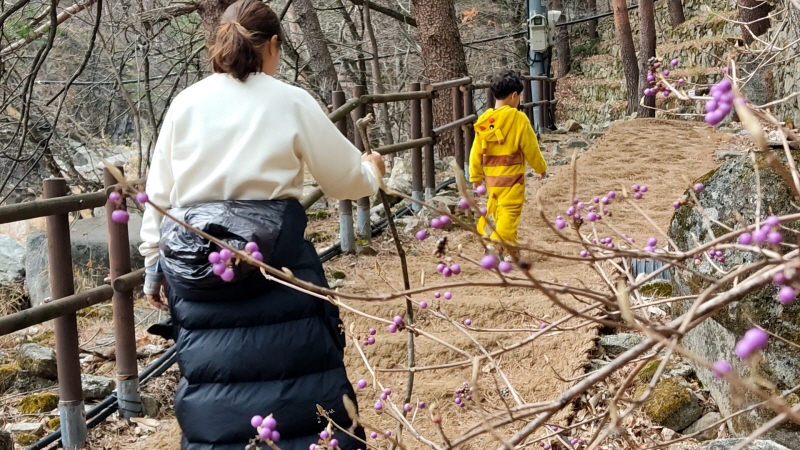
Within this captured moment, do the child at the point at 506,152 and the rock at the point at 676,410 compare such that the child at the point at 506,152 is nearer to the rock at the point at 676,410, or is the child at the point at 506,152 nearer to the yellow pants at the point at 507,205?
the yellow pants at the point at 507,205

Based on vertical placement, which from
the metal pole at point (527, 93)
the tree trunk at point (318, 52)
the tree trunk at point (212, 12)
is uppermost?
the tree trunk at point (318, 52)

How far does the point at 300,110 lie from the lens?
213cm

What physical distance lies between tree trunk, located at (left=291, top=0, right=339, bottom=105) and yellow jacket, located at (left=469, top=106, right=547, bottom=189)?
5.19 metres

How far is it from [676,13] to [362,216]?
17.9 meters

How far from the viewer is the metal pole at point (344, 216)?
5336 millimetres

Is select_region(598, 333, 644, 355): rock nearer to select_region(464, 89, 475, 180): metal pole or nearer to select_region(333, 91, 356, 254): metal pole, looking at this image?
select_region(333, 91, 356, 254): metal pole

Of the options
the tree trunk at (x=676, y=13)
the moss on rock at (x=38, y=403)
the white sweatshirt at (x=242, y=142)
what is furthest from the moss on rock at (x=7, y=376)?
the tree trunk at (x=676, y=13)

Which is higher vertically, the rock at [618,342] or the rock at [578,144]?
the rock at [578,144]

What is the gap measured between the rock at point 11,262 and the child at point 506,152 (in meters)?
4.95

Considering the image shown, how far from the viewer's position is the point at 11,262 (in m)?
8.12

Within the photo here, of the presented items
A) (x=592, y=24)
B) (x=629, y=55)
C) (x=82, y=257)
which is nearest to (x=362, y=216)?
(x=82, y=257)

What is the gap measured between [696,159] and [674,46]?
1171cm

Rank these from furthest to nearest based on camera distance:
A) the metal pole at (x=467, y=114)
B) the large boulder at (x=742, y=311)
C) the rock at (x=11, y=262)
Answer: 1. the metal pole at (x=467, y=114)
2. the rock at (x=11, y=262)
3. the large boulder at (x=742, y=311)

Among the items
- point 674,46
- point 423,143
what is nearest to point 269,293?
point 423,143
